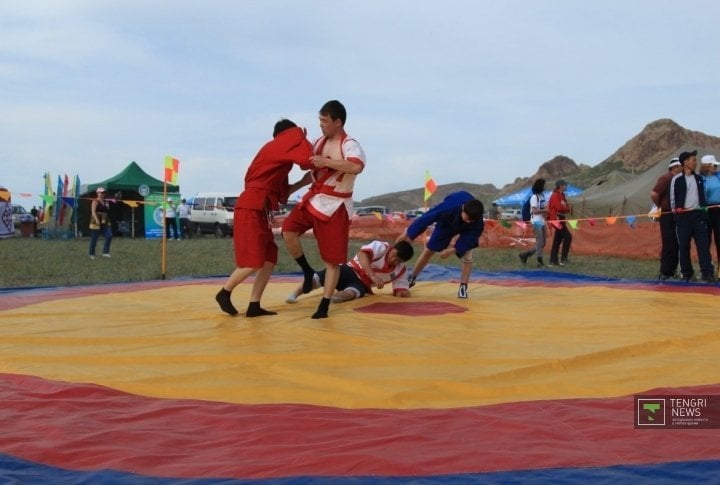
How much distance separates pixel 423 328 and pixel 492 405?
5.66 feet

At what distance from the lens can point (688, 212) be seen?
328 inches

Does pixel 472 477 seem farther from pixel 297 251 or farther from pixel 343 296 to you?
pixel 343 296

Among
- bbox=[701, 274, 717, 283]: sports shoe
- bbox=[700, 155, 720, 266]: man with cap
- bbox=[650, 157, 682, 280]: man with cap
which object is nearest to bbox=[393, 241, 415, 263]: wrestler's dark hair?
bbox=[701, 274, 717, 283]: sports shoe

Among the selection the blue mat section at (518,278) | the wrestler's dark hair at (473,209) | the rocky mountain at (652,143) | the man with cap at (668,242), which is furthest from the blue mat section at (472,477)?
the rocky mountain at (652,143)

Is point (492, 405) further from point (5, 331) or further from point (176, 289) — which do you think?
point (176, 289)

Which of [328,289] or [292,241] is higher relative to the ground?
[292,241]

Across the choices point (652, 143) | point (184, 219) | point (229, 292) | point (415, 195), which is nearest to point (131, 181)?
point (184, 219)

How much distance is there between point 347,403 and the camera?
9.33 ft

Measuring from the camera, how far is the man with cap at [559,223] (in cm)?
1182

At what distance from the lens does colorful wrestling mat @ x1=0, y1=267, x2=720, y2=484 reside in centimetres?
213

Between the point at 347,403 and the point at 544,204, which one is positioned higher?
the point at 544,204

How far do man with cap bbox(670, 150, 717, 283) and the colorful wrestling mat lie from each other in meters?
3.31

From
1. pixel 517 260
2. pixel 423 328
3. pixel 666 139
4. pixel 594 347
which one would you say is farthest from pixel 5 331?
pixel 666 139

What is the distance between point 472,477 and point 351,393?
101 cm
